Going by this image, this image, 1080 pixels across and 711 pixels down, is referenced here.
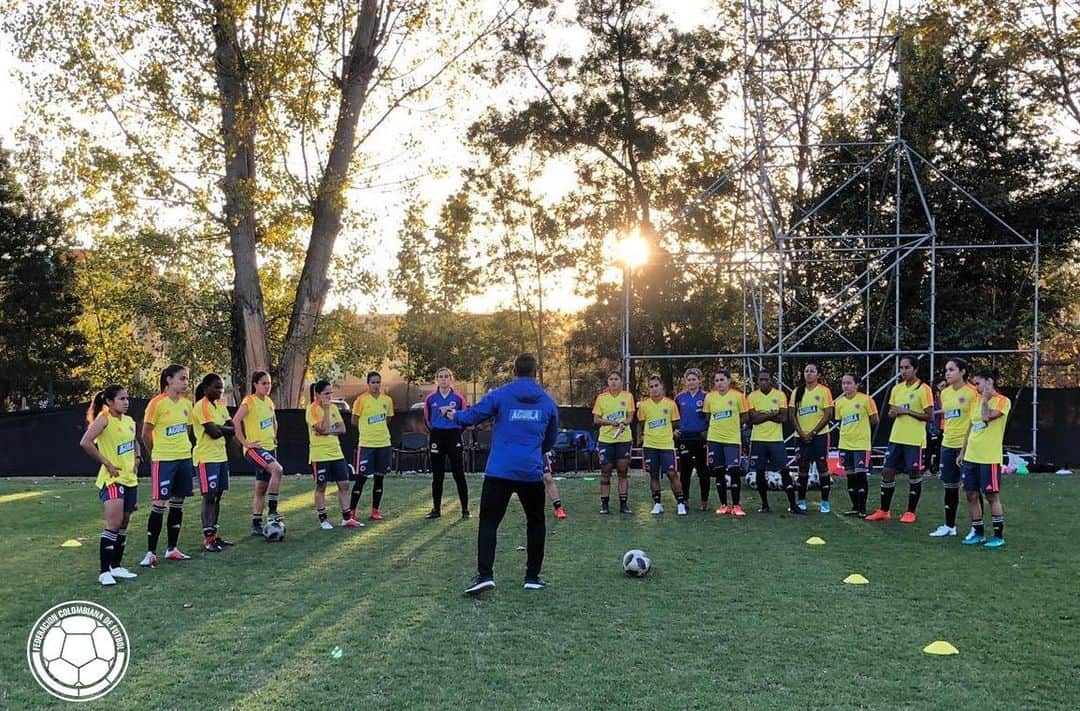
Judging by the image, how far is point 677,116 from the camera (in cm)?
2477

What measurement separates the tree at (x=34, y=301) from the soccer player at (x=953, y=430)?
26735 mm

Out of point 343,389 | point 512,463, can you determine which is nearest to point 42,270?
point 343,389

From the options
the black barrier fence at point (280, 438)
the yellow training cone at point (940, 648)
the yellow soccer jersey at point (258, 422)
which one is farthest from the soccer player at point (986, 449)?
the black barrier fence at point (280, 438)

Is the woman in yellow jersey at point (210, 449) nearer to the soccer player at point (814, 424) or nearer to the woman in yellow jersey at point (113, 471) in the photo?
the woman in yellow jersey at point (113, 471)

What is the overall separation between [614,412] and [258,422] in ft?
13.8

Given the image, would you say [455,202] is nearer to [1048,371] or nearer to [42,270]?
[42,270]

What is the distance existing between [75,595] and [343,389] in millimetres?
37236

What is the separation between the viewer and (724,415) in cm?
1098

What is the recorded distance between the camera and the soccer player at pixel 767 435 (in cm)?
1107

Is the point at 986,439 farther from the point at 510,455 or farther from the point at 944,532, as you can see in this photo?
the point at 510,455

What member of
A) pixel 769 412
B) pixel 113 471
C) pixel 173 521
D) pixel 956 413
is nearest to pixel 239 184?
pixel 173 521

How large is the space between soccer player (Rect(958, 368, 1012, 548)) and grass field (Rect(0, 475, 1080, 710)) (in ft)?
1.51

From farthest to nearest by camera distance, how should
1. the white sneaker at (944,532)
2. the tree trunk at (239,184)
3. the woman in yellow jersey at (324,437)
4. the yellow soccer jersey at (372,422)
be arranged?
the tree trunk at (239,184), the yellow soccer jersey at (372,422), the woman in yellow jersey at (324,437), the white sneaker at (944,532)

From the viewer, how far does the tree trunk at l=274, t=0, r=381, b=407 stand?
18.7 meters
